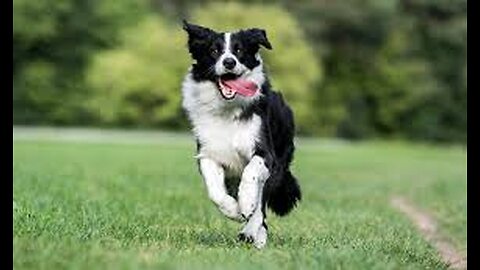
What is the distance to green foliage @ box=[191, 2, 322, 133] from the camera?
188 ft

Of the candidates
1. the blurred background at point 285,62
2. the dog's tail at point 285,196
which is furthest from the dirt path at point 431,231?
the blurred background at point 285,62

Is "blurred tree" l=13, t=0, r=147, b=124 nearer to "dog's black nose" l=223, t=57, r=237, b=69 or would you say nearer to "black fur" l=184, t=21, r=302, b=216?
"black fur" l=184, t=21, r=302, b=216

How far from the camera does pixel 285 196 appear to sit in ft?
37.4

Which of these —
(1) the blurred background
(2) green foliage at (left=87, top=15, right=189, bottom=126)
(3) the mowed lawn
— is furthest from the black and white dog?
(2) green foliage at (left=87, top=15, right=189, bottom=126)

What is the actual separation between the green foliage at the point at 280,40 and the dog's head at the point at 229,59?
151ft

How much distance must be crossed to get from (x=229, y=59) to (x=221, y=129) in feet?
2.35

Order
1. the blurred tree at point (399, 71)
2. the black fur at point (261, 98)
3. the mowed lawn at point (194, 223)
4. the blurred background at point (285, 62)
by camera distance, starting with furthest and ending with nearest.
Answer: the blurred tree at point (399, 71), the blurred background at point (285, 62), the black fur at point (261, 98), the mowed lawn at point (194, 223)

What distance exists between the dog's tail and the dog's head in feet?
5.10

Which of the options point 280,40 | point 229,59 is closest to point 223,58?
point 229,59

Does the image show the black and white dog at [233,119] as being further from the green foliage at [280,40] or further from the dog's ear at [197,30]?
the green foliage at [280,40]

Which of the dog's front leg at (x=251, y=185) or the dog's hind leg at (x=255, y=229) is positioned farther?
the dog's hind leg at (x=255, y=229)

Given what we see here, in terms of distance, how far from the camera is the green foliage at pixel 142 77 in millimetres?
58219

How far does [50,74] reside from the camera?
216 ft

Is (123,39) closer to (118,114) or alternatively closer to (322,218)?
(118,114)
